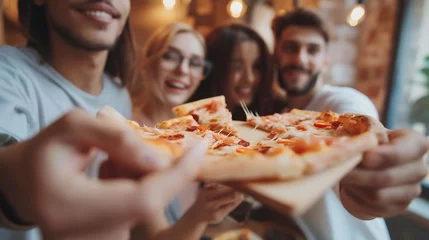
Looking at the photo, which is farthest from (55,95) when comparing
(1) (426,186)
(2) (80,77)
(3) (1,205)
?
(1) (426,186)

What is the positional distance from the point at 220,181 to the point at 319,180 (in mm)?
150

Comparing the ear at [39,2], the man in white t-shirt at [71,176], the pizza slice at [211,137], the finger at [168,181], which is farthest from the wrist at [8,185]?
the ear at [39,2]

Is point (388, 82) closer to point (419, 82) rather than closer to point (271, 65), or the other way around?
point (419, 82)

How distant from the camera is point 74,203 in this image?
319mm

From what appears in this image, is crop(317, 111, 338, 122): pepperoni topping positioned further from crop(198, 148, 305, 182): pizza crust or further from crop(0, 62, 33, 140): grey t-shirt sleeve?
crop(0, 62, 33, 140): grey t-shirt sleeve

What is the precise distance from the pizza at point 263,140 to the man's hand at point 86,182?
54 mm

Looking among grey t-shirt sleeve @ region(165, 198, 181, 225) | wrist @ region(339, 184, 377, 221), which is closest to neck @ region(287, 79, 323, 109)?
grey t-shirt sleeve @ region(165, 198, 181, 225)

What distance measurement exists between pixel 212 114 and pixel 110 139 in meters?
0.52

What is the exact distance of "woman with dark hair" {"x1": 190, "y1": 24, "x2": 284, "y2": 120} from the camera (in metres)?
1.72

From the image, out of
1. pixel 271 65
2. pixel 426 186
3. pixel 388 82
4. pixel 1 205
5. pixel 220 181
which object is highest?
pixel 220 181

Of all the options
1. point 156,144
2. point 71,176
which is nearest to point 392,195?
point 156,144

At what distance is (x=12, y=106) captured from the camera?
0.70 m

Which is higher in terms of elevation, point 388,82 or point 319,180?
point 319,180

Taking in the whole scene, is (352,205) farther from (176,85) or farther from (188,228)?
(176,85)
